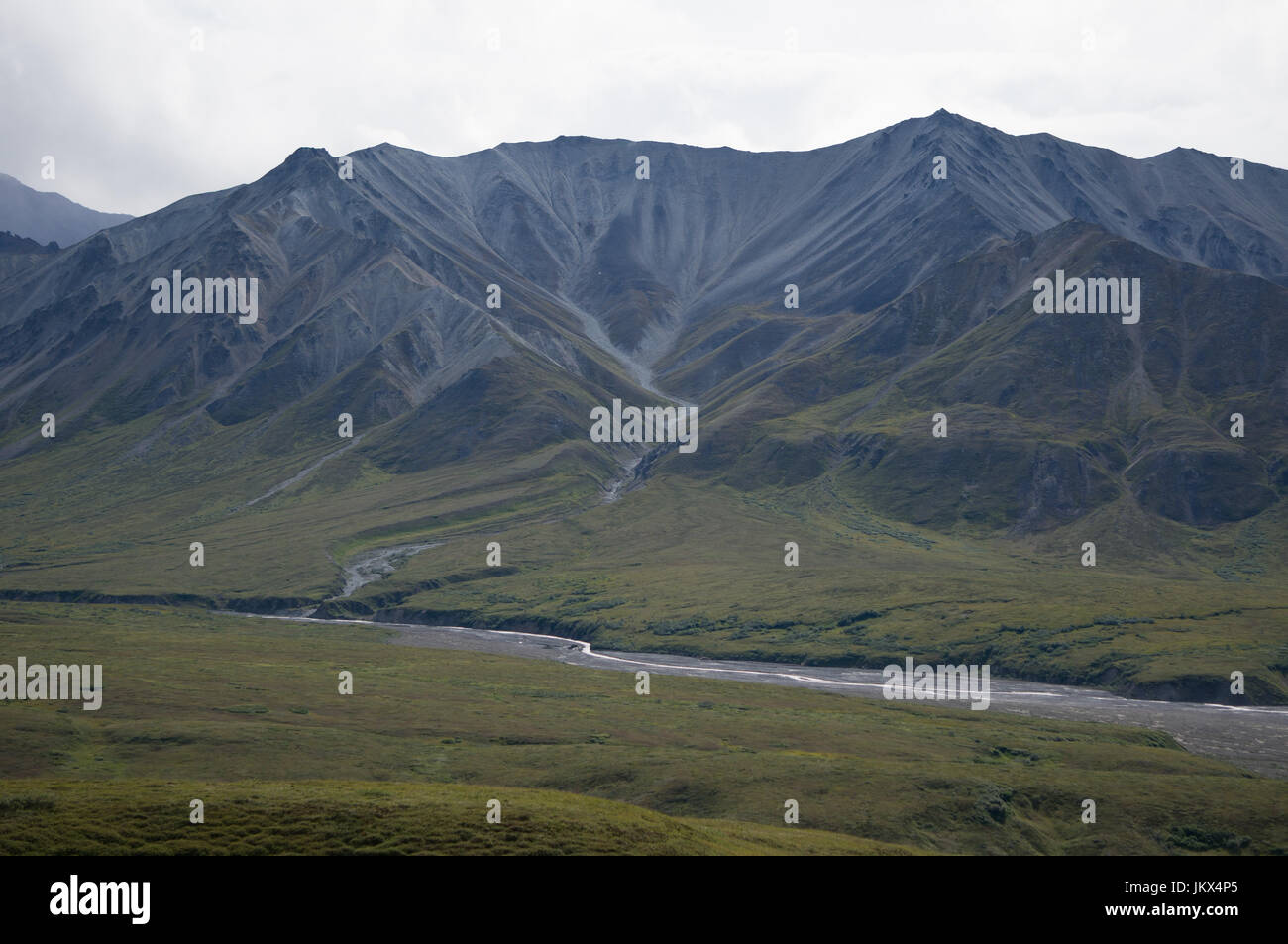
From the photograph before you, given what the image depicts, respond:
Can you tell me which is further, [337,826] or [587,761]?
[587,761]

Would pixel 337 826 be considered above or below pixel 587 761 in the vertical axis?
above

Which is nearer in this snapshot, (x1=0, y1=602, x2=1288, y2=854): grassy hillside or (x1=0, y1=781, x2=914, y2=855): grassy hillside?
(x1=0, y1=781, x2=914, y2=855): grassy hillside

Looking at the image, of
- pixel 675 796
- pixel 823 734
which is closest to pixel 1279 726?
pixel 823 734

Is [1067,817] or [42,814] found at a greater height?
[42,814]

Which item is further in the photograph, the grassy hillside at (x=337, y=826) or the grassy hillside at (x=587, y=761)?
the grassy hillside at (x=587, y=761)

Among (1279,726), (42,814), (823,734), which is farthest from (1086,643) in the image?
(42,814)
